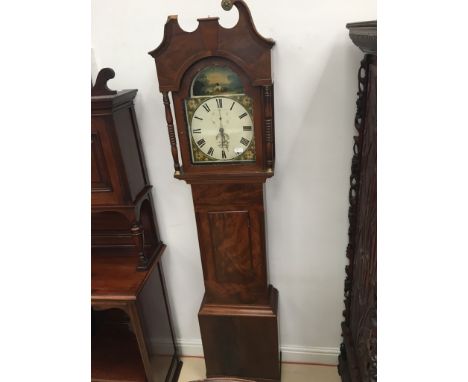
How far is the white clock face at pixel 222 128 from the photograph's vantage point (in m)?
1.14

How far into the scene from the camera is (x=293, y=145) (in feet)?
4.39

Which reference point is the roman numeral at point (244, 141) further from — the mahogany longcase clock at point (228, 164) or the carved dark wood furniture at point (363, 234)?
the carved dark wood furniture at point (363, 234)

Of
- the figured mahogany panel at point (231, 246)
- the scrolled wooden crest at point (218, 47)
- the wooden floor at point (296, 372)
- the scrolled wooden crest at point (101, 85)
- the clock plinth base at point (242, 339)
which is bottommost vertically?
the wooden floor at point (296, 372)

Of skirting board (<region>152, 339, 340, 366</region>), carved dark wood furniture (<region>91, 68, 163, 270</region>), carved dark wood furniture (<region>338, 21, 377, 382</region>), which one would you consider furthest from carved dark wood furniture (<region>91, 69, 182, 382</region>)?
carved dark wood furniture (<region>338, 21, 377, 382</region>)

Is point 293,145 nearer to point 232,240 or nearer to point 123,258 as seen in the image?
point 232,240

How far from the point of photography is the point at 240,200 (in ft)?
4.27

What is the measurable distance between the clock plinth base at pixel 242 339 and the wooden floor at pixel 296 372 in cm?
A: 12

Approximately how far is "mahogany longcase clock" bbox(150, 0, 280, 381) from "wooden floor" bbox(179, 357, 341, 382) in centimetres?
14

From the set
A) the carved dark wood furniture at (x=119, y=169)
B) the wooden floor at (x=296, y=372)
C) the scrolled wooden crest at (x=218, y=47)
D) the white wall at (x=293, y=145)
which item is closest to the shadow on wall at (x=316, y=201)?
the white wall at (x=293, y=145)

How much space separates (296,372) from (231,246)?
2.64 ft

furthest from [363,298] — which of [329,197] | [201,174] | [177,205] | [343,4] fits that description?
[343,4]

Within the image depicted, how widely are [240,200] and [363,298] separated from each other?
20.9 inches

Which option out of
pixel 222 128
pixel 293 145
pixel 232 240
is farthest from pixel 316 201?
pixel 222 128
